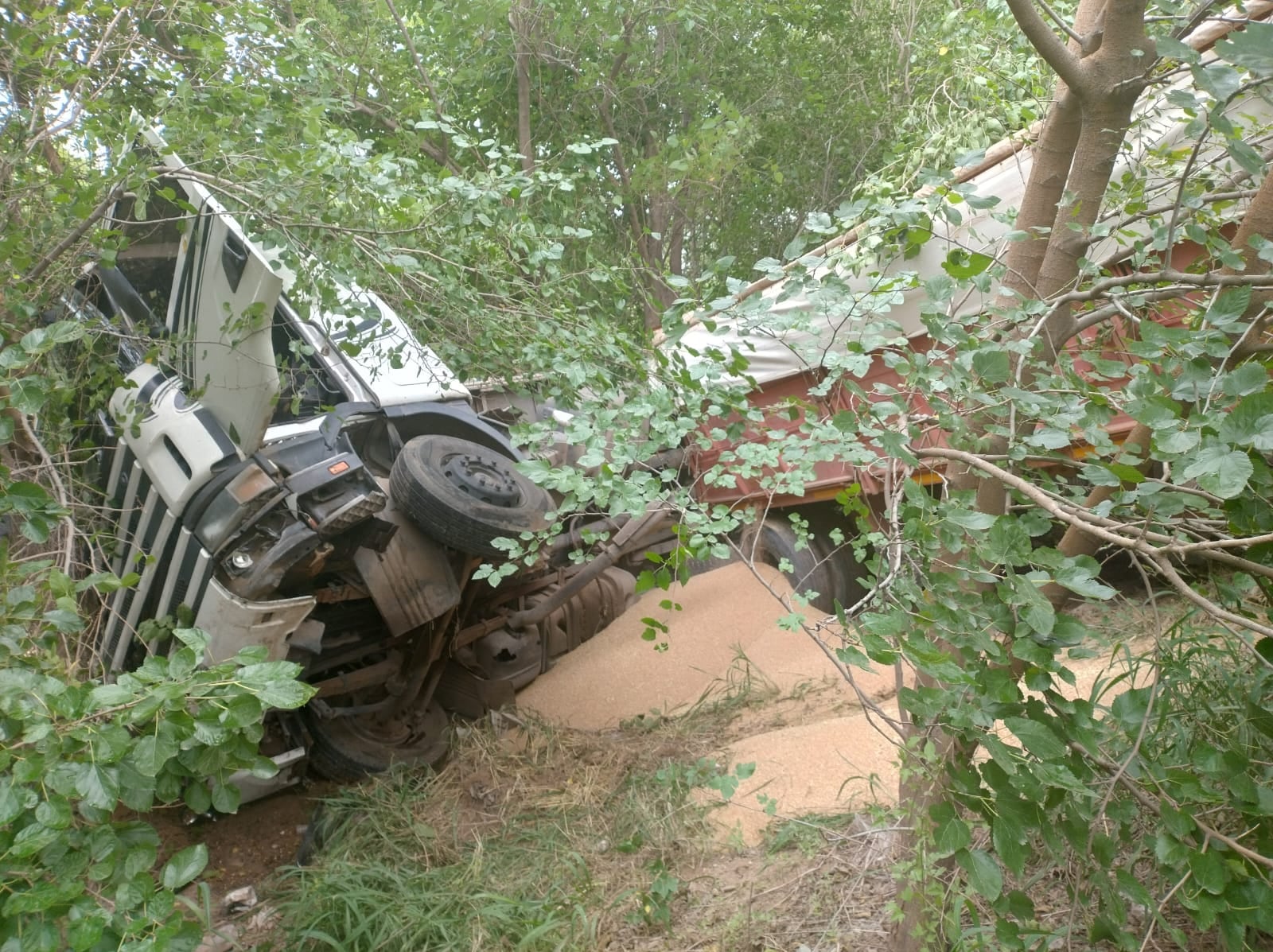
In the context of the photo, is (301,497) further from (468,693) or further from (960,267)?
(960,267)

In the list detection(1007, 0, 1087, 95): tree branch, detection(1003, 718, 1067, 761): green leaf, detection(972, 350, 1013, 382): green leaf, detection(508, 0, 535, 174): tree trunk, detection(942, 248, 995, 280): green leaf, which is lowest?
detection(1003, 718, 1067, 761): green leaf

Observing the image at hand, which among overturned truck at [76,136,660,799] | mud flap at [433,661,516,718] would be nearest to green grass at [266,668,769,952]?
mud flap at [433,661,516,718]

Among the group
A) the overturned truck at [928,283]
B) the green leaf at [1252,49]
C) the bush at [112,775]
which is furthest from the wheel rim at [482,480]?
the green leaf at [1252,49]

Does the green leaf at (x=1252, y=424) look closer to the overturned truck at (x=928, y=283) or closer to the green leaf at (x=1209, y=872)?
the overturned truck at (x=928, y=283)

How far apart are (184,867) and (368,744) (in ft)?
10.6

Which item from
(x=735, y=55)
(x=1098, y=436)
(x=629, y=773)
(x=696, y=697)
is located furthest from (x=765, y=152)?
(x=1098, y=436)

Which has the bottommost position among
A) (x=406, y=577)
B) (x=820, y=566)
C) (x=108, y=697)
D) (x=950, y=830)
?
(x=820, y=566)

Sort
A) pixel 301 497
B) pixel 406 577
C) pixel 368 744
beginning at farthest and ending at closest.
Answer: pixel 368 744, pixel 406 577, pixel 301 497

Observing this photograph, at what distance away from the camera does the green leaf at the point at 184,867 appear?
1516 millimetres

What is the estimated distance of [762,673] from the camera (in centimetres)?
510

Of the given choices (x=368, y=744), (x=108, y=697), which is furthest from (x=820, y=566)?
(x=108, y=697)

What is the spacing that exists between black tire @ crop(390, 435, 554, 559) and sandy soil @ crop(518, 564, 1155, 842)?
0.92m

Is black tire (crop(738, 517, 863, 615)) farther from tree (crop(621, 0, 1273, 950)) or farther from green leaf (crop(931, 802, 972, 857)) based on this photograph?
green leaf (crop(931, 802, 972, 857))

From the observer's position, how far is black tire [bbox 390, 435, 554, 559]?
156 inches
